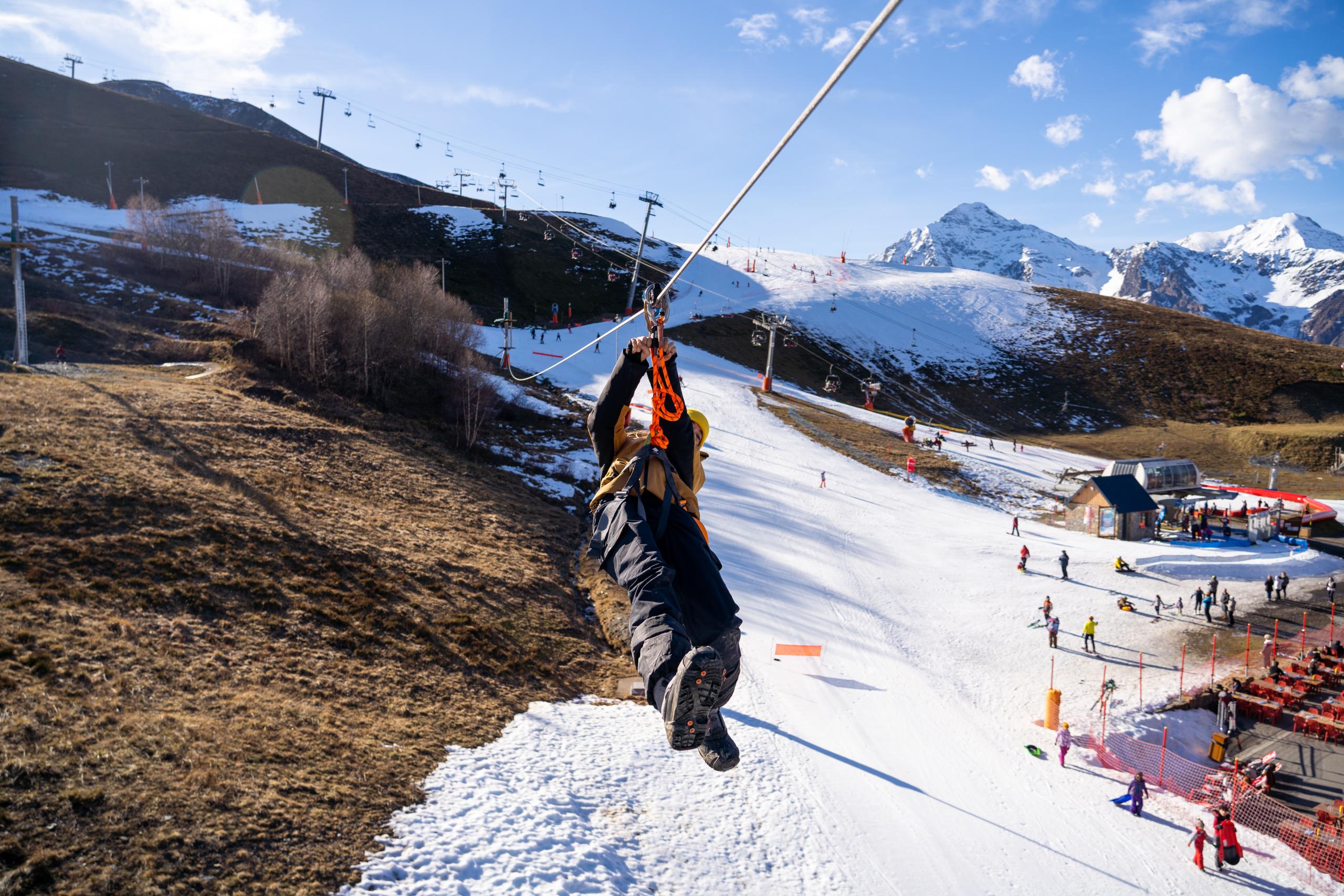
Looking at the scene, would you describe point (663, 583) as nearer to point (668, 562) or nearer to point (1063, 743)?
point (668, 562)

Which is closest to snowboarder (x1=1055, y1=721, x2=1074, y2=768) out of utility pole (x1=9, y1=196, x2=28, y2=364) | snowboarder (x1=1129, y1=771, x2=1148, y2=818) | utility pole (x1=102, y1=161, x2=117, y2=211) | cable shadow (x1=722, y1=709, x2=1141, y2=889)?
snowboarder (x1=1129, y1=771, x2=1148, y2=818)

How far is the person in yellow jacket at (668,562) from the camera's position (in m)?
4.85

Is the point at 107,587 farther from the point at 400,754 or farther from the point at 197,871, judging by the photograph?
the point at 197,871

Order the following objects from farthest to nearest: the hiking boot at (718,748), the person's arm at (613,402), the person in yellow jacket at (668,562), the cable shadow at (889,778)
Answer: the cable shadow at (889,778) < the person's arm at (613,402) < the hiking boot at (718,748) < the person in yellow jacket at (668,562)

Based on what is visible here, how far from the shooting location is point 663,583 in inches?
223

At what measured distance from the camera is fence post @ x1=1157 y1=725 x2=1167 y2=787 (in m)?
17.1

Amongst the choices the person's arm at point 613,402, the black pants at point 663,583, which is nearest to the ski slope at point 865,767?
the black pants at point 663,583

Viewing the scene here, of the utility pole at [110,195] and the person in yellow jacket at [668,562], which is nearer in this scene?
the person in yellow jacket at [668,562]

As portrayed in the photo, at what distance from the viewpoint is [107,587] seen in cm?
1439

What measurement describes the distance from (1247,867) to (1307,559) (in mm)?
23890

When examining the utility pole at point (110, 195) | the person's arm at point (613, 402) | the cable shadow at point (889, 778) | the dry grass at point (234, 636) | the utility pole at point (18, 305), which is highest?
the utility pole at point (110, 195)

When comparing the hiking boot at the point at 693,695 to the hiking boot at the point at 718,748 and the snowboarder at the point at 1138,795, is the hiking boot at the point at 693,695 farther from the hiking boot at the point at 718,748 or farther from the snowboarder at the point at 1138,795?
the snowboarder at the point at 1138,795

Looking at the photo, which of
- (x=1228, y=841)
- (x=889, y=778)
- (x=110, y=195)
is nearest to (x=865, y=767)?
(x=889, y=778)

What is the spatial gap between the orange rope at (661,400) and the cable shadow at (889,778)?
1251cm
